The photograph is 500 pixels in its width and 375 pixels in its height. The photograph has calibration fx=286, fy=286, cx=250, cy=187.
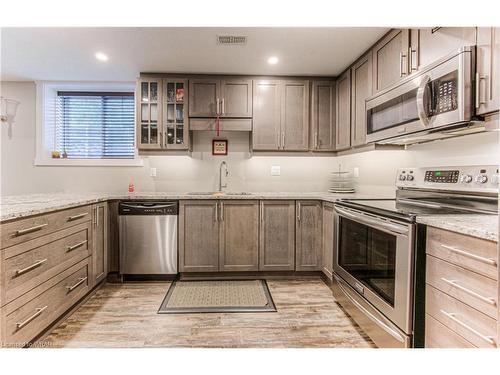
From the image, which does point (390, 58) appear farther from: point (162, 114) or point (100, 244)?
point (100, 244)

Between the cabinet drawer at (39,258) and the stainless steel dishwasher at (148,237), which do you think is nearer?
the cabinet drawer at (39,258)

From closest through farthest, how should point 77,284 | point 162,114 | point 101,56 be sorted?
point 77,284 → point 101,56 → point 162,114

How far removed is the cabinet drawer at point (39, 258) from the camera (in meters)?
1.48

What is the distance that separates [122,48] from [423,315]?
9.99 feet

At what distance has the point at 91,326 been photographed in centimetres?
206

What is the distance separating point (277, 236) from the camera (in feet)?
9.95

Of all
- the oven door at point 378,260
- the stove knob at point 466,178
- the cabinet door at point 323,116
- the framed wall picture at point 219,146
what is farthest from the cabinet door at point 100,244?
the stove knob at point 466,178

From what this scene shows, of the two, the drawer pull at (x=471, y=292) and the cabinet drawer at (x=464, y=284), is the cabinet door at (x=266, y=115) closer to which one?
the cabinet drawer at (x=464, y=284)

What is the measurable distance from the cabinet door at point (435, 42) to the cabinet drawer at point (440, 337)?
4.50ft

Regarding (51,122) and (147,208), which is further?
(51,122)

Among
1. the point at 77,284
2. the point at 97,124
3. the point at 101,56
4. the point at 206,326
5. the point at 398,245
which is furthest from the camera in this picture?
the point at 97,124

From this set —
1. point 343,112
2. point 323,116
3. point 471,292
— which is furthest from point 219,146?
point 471,292

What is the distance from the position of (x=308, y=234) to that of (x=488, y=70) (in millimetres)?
2058
